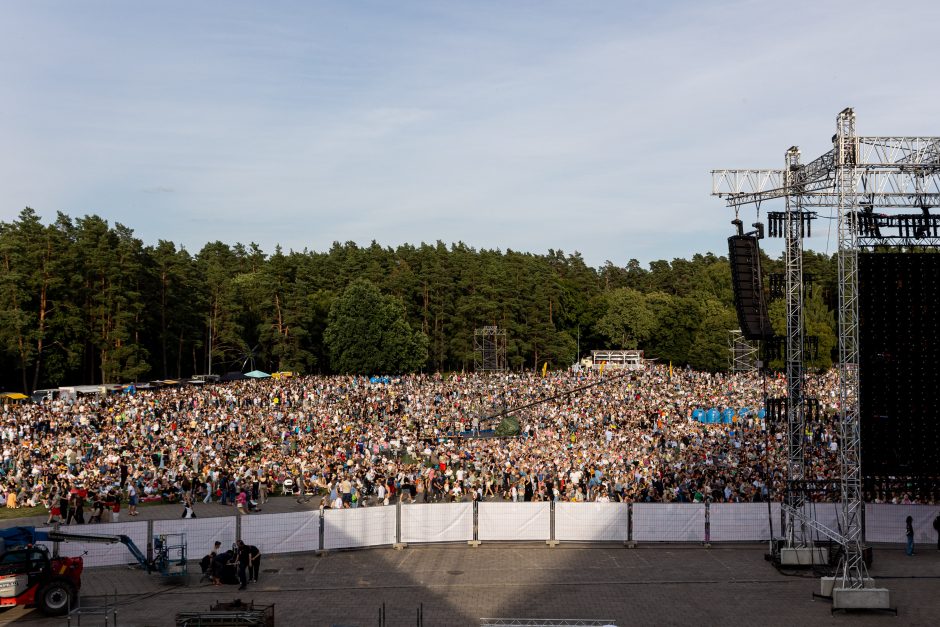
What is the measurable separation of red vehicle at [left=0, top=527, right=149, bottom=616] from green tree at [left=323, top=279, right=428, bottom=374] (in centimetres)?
5668

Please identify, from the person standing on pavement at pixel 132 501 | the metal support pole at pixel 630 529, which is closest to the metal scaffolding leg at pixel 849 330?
the metal support pole at pixel 630 529

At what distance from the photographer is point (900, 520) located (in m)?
21.9

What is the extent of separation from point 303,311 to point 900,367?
194 feet

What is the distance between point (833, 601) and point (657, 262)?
419ft

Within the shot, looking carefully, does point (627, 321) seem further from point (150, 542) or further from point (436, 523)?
point (150, 542)

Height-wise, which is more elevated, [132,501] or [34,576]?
[34,576]

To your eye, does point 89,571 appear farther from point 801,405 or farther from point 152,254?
point 152,254

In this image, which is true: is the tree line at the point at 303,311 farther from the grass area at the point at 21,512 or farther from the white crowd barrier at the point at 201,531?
the white crowd barrier at the point at 201,531

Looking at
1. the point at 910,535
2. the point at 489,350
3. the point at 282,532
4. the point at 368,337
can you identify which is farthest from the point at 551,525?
the point at 368,337

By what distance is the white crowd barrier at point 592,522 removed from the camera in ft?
71.3

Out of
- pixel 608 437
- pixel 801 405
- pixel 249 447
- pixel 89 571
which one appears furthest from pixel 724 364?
pixel 89 571

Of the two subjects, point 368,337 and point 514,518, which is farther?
point 368,337

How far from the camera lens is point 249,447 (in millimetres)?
33938

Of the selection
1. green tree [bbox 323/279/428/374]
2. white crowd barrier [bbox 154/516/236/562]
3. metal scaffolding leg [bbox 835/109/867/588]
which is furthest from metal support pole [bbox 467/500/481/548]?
green tree [bbox 323/279/428/374]
